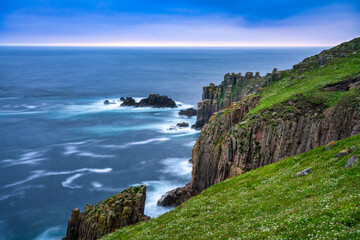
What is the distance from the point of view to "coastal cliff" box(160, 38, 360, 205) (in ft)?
131

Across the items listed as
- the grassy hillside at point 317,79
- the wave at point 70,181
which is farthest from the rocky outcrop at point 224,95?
the wave at point 70,181

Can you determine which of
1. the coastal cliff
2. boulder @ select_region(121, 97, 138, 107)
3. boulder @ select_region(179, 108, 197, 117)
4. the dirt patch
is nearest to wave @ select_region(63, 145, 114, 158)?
the coastal cliff

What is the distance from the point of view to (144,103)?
448 ft

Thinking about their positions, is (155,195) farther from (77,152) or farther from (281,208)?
(281,208)

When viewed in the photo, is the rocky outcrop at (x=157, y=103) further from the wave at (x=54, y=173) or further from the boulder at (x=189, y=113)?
the wave at (x=54, y=173)

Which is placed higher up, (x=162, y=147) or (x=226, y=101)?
(x=226, y=101)

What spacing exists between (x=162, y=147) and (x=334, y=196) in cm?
6848

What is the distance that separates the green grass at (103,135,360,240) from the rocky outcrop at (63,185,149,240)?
12.1ft

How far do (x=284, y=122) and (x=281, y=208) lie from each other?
23279mm

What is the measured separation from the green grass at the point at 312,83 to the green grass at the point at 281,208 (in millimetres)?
16409

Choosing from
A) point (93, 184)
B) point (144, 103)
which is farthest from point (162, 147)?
point (144, 103)

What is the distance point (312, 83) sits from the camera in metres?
52.7

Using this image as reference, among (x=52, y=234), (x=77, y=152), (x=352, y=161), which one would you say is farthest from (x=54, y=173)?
(x=352, y=161)

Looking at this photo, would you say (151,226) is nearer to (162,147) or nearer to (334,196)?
(334,196)
